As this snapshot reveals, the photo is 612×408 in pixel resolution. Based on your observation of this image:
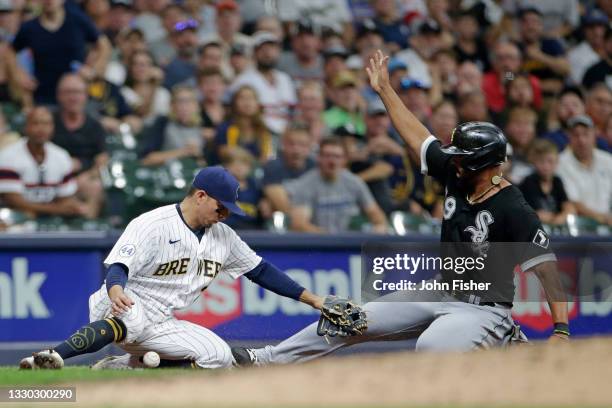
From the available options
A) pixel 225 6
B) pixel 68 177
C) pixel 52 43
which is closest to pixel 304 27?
pixel 225 6

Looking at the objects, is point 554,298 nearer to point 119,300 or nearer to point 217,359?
point 217,359

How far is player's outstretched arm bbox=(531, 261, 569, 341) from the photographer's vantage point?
6215 millimetres

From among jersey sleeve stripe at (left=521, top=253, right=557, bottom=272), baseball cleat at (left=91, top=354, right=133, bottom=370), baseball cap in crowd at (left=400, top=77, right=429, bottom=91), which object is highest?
baseball cap in crowd at (left=400, top=77, right=429, bottom=91)

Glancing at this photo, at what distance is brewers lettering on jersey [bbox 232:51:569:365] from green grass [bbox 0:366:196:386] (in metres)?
0.72

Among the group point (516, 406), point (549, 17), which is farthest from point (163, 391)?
point (549, 17)

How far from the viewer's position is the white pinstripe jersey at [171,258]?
6555 mm

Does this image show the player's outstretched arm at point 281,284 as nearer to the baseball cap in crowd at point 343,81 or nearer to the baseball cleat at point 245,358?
the baseball cleat at point 245,358

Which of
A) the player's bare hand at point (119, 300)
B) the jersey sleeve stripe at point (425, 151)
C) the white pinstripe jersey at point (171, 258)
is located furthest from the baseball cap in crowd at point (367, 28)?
the player's bare hand at point (119, 300)

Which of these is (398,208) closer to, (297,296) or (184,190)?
(184,190)

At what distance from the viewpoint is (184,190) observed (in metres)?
9.96

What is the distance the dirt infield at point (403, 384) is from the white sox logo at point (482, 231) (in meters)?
0.63

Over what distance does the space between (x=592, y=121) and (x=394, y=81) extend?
229cm

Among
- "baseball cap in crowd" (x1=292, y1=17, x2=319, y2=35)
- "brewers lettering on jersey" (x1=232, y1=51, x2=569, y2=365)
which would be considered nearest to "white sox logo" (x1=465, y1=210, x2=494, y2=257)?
"brewers lettering on jersey" (x1=232, y1=51, x2=569, y2=365)

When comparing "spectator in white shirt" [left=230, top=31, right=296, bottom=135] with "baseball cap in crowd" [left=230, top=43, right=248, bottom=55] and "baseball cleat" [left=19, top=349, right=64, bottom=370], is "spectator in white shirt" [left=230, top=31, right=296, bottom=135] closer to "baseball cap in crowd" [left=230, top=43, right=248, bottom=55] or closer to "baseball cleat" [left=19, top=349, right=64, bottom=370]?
"baseball cap in crowd" [left=230, top=43, right=248, bottom=55]
